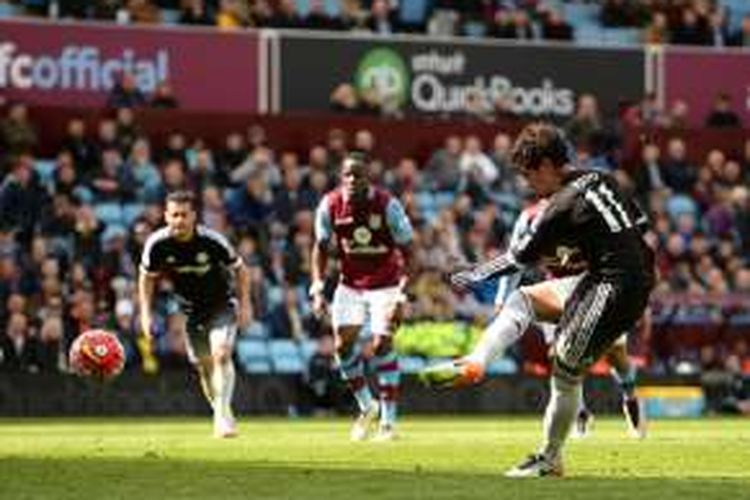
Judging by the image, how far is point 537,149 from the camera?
1557 cm

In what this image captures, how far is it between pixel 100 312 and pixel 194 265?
310 inches

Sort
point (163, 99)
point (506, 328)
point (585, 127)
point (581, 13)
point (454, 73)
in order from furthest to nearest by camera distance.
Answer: point (581, 13), point (454, 73), point (585, 127), point (163, 99), point (506, 328)

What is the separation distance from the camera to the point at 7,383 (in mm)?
30797

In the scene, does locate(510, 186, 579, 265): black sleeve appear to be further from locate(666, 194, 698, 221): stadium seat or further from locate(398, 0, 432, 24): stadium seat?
locate(398, 0, 432, 24): stadium seat

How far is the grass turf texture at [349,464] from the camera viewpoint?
14414mm

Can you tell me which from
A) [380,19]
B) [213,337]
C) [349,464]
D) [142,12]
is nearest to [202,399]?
[142,12]

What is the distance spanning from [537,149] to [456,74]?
920 inches

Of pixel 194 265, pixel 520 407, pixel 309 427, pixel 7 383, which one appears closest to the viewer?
pixel 194 265

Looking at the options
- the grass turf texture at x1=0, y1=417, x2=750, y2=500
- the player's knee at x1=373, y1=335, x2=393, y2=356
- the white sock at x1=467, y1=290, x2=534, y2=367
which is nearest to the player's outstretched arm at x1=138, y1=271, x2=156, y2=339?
the grass turf texture at x1=0, y1=417, x2=750, y2=500

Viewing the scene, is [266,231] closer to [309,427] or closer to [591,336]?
[309,427]

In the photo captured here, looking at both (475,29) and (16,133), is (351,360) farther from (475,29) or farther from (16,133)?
(475,29)

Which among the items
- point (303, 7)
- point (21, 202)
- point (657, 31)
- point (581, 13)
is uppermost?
point (581, 13)

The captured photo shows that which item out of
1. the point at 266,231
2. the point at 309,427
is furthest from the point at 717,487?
the point at 266,231

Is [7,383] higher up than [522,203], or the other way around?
[522,203]
